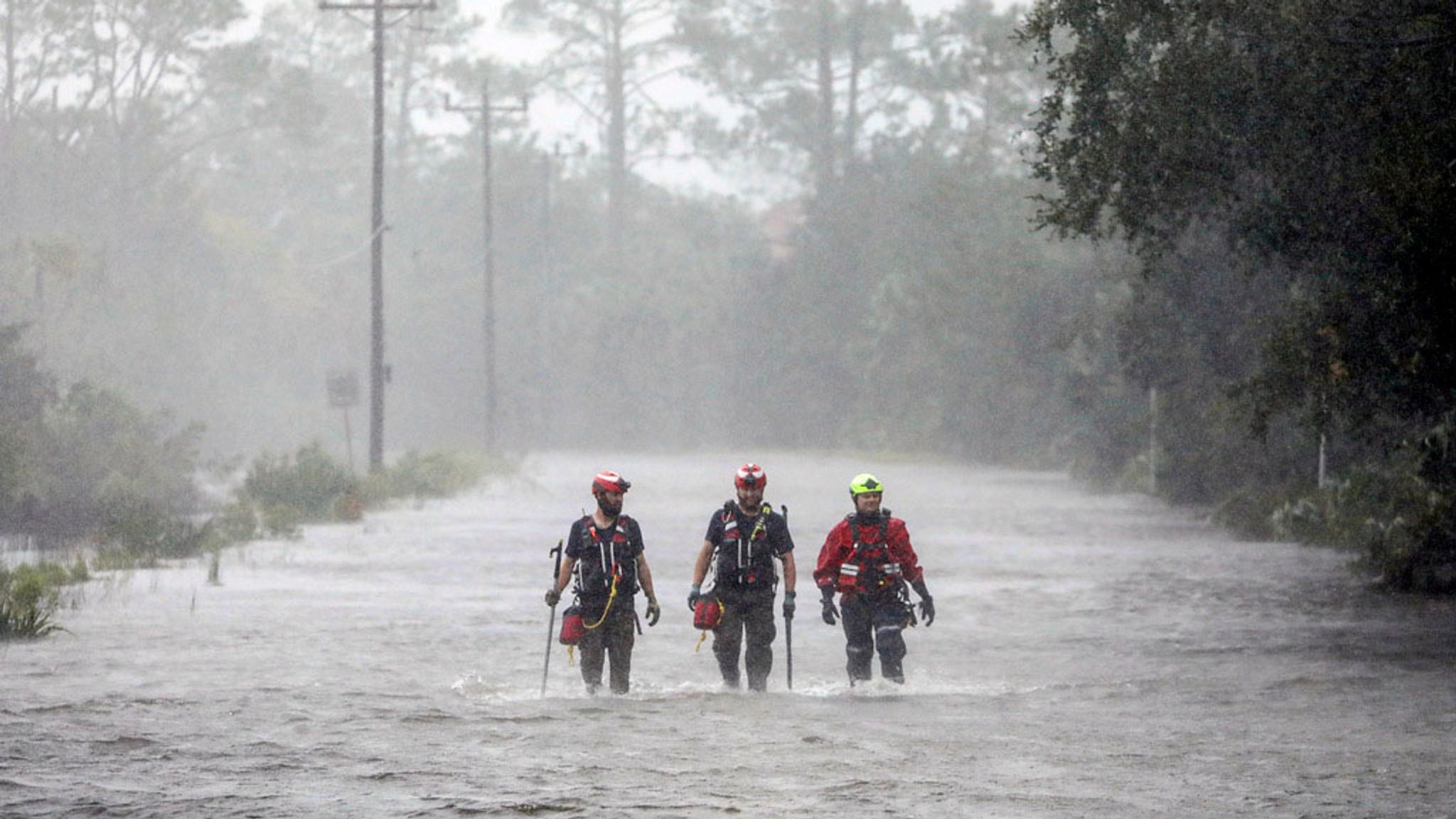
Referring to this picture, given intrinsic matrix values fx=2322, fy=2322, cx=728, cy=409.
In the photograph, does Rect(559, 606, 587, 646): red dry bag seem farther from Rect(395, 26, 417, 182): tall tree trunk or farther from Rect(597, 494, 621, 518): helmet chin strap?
Rect(395, 26, 417, 182): tall tree trunk

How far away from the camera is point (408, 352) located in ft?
342

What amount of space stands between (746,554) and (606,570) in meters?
0.94

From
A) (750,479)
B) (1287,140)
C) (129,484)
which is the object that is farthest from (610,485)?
(129,484)

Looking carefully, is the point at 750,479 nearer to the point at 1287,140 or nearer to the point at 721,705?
the point at 721,705

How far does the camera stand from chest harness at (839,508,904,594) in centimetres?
1551

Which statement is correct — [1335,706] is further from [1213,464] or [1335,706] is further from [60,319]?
[60,319]

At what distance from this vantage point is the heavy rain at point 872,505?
12852 millimetres

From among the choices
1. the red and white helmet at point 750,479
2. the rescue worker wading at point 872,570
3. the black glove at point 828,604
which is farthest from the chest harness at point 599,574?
the rescue worker wading at point 872,570

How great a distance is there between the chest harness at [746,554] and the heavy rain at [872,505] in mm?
30

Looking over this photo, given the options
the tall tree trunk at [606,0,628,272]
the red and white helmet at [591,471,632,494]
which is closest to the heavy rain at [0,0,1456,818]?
the red and white helmet at [591,471,632,494]

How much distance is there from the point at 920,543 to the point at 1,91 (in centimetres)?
5020

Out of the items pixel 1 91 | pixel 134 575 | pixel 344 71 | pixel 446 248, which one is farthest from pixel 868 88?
pixel 134 575

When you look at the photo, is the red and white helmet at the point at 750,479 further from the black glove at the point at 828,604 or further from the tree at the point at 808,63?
the tree at the point at 808,63

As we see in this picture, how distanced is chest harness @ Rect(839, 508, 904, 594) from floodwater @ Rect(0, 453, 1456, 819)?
2.55 feet
